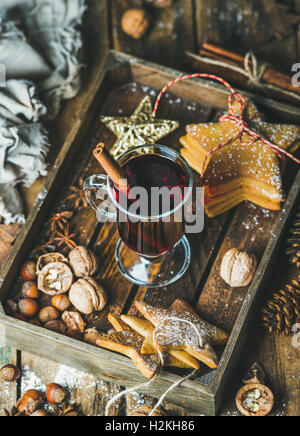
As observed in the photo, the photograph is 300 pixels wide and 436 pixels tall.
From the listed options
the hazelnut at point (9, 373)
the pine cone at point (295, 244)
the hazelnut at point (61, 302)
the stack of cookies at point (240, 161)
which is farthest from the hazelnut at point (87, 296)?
the pine cone at point (295, 244)

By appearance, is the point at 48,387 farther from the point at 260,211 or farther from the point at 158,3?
the point at 158,3

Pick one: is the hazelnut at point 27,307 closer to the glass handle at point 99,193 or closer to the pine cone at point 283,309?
the glass handle at point 99,193

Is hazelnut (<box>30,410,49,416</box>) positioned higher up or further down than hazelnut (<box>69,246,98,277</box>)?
further down

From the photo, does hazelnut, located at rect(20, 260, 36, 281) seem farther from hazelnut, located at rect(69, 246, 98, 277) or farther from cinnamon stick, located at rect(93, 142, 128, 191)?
cinnamon stick, located at rect(93, 142, 128, 191)

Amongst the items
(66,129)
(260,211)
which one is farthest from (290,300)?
(66,129)

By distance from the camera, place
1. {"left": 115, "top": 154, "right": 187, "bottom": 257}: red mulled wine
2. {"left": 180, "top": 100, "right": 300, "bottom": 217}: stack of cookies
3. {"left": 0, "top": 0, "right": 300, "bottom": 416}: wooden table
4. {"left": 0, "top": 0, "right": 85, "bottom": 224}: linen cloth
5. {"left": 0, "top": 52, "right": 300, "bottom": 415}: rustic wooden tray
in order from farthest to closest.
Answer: {"left": 0, "top": 0, "right": 300, "bottom": 416}: wooden table → {"left": 0, "top": 0, "right": 85, "bottom": 224}: linen cloth → {"left": 180, "top": 100, "right": 300, "bottom": 217}: stack of cookies → {"left": 0, "top": 52, "right": 300, "bottom": 415}: rustic wooden tray → {"left": 115, "top": 154, "right": 187, "bottom": 257}: red mulled wine

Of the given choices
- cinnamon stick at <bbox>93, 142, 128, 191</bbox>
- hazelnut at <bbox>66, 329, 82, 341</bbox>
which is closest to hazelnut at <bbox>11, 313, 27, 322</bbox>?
hazelnut at <bbox>66, 329, 82, 341</bbox>
